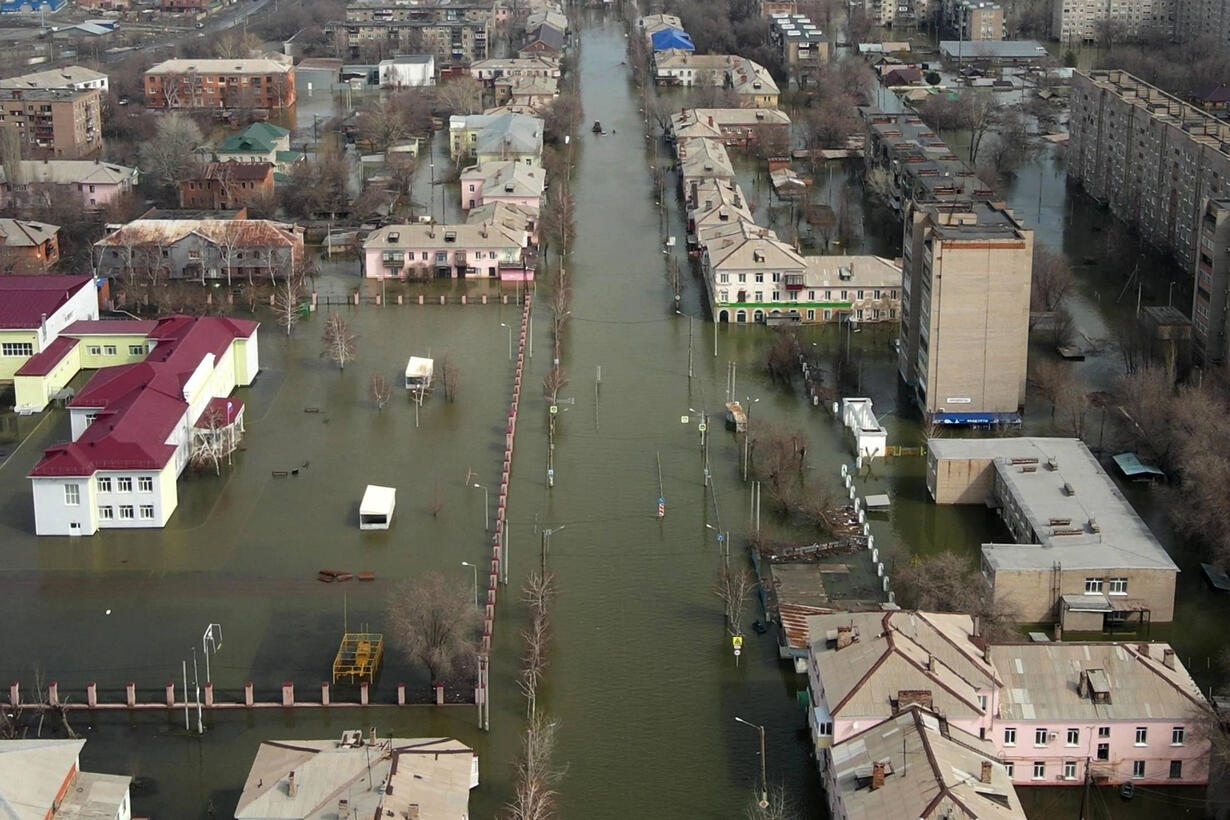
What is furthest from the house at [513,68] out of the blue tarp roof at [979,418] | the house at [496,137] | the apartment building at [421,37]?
the blue tarp roof at [979,418]

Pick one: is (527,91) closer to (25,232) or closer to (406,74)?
(406,74)

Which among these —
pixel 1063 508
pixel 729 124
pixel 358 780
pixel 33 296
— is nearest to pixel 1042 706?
pixel 1063 508

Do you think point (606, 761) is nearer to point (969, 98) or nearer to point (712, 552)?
point (712, 552)

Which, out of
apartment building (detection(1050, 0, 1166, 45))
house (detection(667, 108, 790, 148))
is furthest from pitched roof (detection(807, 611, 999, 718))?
apartment building (detection(1050, 0, 1166, 45))

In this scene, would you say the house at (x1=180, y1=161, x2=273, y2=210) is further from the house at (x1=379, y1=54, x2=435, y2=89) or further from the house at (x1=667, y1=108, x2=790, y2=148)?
the house at (x1=379, y1=54, x2=435, y2=89)

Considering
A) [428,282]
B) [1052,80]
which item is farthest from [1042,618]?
[1052,80]

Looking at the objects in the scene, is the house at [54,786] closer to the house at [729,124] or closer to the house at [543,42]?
the house at [729,124]
